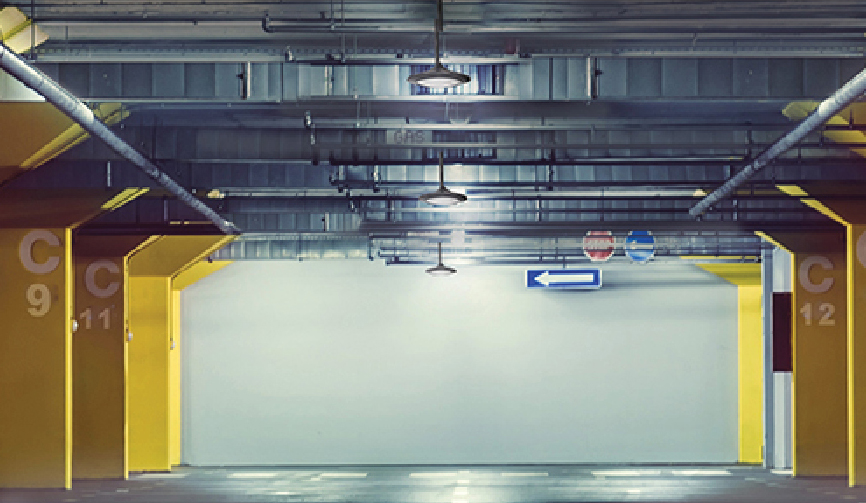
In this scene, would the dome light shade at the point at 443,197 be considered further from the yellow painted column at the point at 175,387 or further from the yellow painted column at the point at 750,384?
the yellow painted column at the point at 750,384

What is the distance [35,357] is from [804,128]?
845 cm

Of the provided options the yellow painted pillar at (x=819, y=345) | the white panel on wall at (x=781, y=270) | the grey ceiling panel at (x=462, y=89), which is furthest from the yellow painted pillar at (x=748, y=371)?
the grey ceiling panel at (x=462, y=89)

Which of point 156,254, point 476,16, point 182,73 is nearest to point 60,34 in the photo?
point 182,73

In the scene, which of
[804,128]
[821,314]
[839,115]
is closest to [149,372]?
[821,314]

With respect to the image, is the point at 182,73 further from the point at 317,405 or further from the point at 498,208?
the point at 317,405

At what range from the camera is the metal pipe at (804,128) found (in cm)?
546

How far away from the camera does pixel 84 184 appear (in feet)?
34.1

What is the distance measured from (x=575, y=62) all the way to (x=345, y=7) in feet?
7.42

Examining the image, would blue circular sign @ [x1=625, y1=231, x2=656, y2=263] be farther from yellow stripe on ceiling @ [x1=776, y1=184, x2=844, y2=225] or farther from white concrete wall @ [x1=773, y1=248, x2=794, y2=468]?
yellow stripe on ceiling @ [x1=776, y1=184, x2=844, y2=225]

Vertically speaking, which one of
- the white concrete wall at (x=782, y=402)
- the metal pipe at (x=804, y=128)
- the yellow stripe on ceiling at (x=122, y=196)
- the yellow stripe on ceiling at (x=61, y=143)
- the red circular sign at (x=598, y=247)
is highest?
the yellow stripe on ceiling at (x=61, y=143)

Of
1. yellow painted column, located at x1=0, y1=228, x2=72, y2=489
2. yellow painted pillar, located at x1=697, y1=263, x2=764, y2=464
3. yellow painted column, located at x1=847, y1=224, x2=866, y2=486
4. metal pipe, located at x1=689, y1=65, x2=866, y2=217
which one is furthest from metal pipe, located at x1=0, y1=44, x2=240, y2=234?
yellow painted pillar, located at x1=697, y1=263, x2=764, y2=464

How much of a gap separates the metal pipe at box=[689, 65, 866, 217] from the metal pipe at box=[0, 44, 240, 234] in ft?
14.8

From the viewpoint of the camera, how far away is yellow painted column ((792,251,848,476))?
12.4 meters

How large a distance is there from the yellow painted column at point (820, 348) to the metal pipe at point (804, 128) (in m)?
3.08
